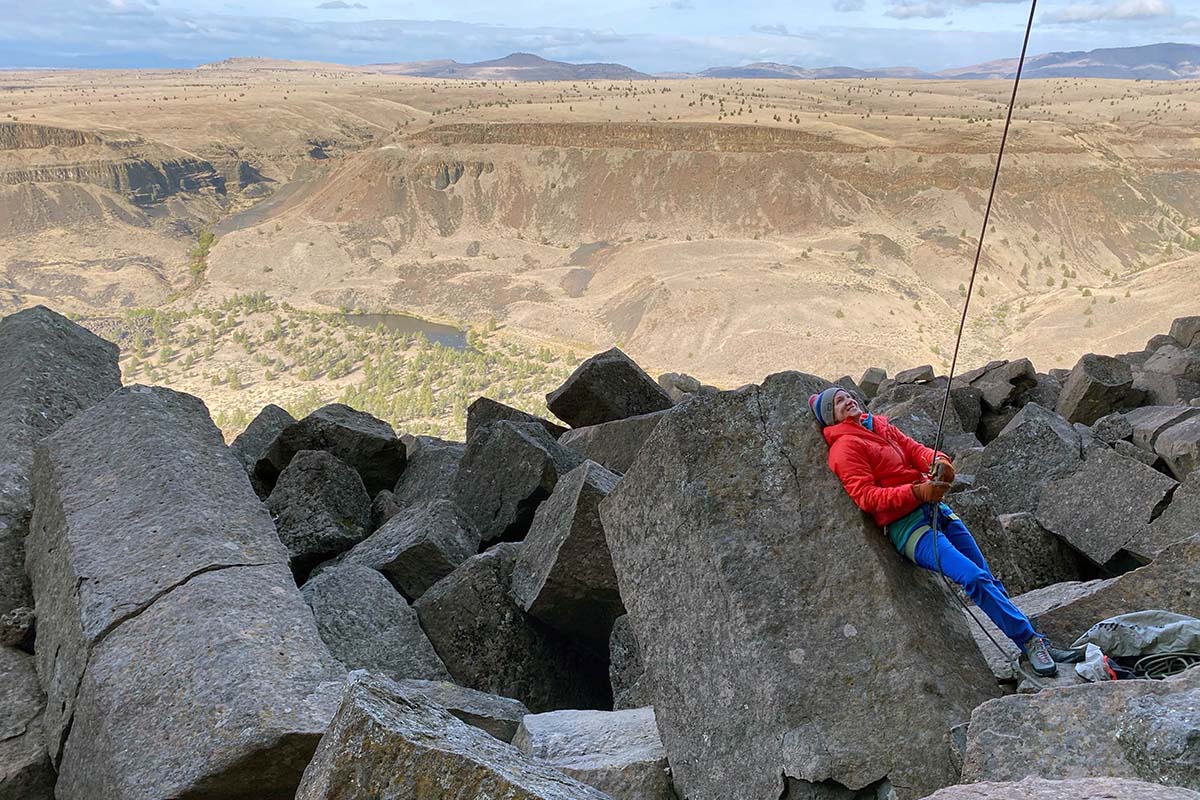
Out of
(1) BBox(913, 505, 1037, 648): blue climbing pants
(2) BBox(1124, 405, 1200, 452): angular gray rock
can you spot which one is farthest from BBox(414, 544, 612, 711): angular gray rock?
(2) BBox(1124, 405, 1200, 452): angular gray rock

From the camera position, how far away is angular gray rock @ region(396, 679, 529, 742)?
4.93 m

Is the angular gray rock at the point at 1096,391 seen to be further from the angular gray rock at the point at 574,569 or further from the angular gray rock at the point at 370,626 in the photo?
the angular gray rock at the point at 370,626

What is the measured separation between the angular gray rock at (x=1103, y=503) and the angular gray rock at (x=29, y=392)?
660cm

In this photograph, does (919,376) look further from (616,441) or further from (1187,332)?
(616,441)

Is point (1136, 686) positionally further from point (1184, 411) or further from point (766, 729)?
point (1184, 411)

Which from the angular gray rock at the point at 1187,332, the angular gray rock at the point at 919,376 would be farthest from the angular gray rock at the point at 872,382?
the angular gray rock at the point at 1187,332

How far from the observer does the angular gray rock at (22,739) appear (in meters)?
4.44

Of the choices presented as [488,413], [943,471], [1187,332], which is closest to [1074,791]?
[943,471]

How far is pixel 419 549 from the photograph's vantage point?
6.99 m

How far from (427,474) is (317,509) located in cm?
177

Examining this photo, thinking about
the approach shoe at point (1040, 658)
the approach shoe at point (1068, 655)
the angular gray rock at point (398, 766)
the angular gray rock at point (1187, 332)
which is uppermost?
the angular gray rock at point (398, 766)

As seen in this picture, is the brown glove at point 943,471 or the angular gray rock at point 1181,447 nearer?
the brown glove at point 943,471

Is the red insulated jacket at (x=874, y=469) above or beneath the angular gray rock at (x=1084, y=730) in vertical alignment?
above

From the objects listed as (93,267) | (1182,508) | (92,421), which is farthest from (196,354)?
(1182,508)
